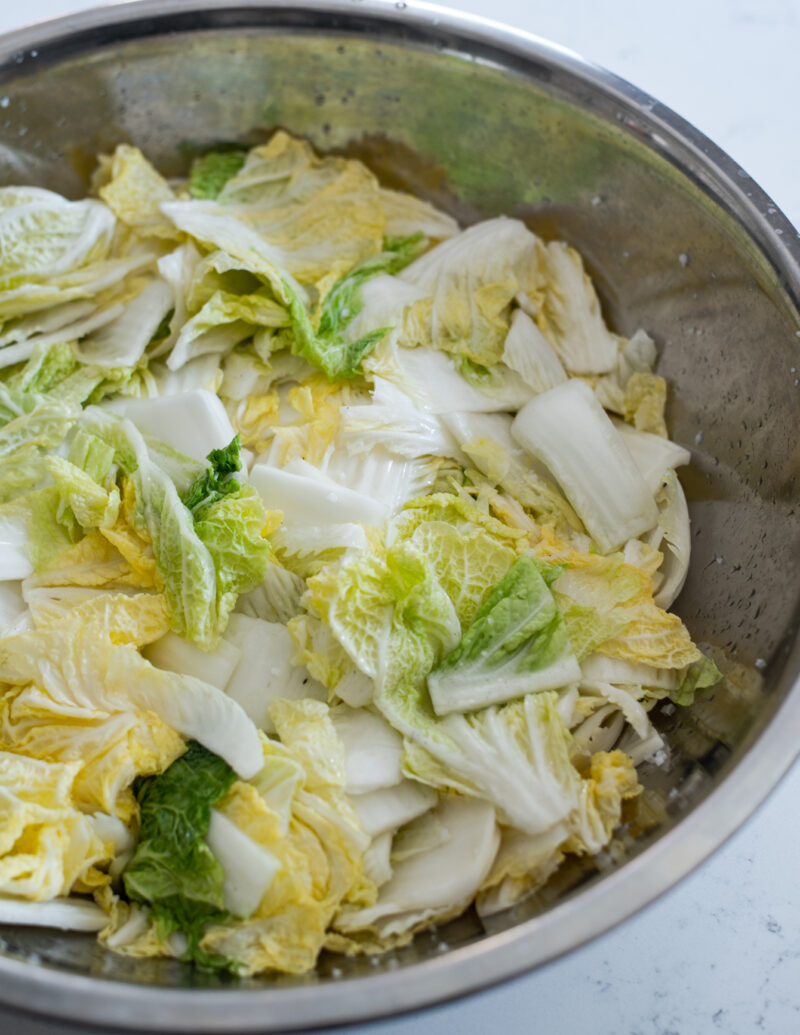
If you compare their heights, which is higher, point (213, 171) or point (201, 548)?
point (213, 171)

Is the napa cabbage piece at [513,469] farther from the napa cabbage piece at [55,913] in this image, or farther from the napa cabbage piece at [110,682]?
the napa cabbage piece at [55,913]

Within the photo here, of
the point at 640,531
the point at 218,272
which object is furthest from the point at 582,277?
the point at 218,272

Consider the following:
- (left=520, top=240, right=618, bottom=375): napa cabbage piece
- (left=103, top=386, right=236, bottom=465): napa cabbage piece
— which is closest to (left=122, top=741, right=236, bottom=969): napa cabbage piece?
(left=103, top=386, right=236, bottom=465): napa cabbage piece

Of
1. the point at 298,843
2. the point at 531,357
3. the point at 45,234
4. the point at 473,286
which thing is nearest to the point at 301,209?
the point at 473,286

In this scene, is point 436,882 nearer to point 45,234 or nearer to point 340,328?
point 340,328

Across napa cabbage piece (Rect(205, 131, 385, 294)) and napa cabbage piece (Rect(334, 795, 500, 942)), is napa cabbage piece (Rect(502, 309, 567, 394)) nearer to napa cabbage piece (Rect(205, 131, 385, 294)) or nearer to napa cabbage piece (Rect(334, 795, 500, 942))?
napa cabbage piece (Rect(205, 131, 385, 294))

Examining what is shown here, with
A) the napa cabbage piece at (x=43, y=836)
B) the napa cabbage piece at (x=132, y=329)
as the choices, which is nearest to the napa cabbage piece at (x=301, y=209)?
the napa cabbage piece at (x=132, y=329)

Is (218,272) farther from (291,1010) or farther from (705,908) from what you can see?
(705,908)
